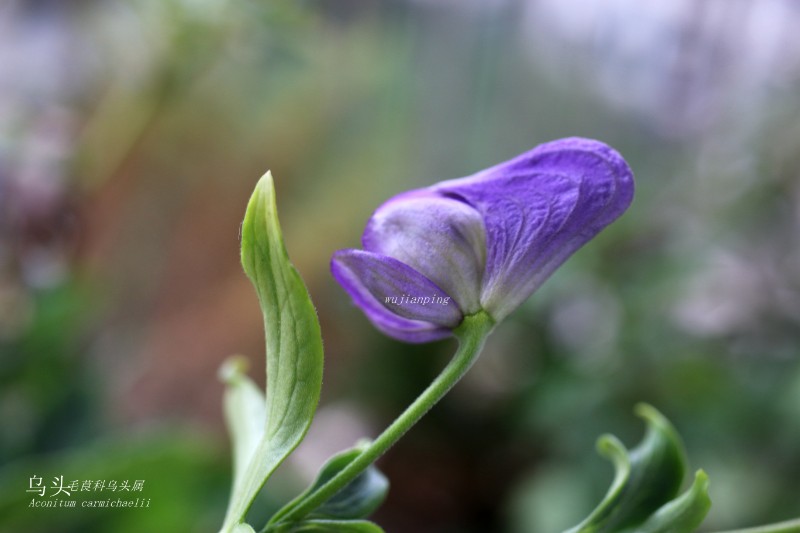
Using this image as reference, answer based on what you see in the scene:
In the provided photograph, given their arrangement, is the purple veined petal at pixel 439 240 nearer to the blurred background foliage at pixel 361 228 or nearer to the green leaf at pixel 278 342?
the green leaf at pixel 278 342

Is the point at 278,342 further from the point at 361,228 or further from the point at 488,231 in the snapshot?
the point at 361,228

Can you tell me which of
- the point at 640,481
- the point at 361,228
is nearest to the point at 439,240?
the point at 640,481

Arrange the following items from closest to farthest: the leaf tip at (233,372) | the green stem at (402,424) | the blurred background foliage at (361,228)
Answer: the green stem at (402,424)
the leaf tip at (233,372)
the blurred background foliage at (361,228)

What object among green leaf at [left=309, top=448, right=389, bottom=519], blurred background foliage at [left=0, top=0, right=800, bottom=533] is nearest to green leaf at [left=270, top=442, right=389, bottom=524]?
green leaf at [left=309, top=448, right=389, bottom=519]

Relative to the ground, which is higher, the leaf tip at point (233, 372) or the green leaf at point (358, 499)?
the leaf tip at point (233, 372)

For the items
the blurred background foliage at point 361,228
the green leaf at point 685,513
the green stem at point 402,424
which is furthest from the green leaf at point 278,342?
the blurred background foliage at point 361,228

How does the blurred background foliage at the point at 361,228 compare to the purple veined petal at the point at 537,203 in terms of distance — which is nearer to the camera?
the purple veined petal at the point at 537,203

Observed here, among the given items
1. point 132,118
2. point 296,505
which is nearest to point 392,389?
point 132,118
